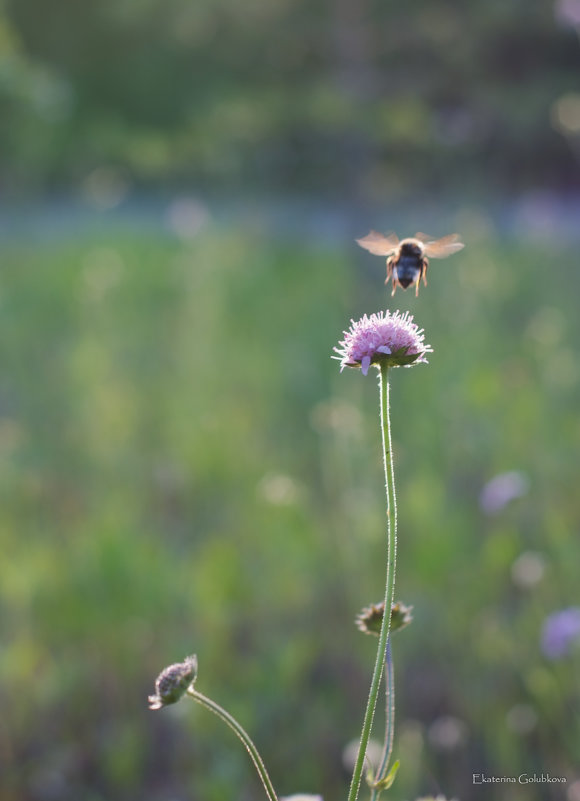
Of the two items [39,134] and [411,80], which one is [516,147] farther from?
[39,134]

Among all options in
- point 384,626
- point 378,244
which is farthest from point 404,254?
point 384,626

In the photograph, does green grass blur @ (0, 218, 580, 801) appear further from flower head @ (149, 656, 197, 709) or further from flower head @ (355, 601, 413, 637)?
flower head @ (149, 656, 197, 709)

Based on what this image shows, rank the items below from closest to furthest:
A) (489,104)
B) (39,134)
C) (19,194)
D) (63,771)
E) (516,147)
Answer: (63,771), (489,104), (39,134), (516,147), (19,194)

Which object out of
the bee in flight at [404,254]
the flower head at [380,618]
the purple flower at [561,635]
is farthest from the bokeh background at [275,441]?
the bee in flight at [404,254]

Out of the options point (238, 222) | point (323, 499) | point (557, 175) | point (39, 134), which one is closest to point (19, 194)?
point (39, 134)

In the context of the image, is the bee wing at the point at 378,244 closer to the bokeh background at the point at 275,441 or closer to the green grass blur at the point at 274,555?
the green grass blur at the point at 274,555

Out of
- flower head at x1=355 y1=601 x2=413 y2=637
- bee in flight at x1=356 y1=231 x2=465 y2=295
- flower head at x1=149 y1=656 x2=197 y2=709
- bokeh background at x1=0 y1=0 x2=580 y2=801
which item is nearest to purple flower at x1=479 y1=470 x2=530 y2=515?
bokeh background at x1=0 y1=0 x2=580 y2=801
